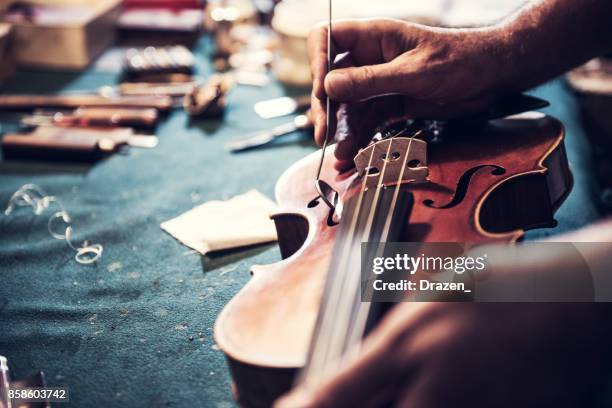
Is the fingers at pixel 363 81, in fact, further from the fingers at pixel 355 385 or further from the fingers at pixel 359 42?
the fingers at pixel 355 385

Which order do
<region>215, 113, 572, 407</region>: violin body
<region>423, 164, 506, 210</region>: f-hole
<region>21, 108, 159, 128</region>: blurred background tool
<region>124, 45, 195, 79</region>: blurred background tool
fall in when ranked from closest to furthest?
<region>215, 113, 572, 407</region>: violin body → <region>423, 164, 506, 210</region>: f-hole → <region>21, 108, 159, 128</region>: blurred background tool → <region>124, 45, 195, 79</region>: blurred background tool

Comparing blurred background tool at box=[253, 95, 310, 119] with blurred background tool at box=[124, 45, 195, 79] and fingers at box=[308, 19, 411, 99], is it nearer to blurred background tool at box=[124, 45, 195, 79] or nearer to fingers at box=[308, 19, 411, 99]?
blurred background tool at box=[124, 45, 195, 79]

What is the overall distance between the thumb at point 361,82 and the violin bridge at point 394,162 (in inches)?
3.3

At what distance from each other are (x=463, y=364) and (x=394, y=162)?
1.36ft

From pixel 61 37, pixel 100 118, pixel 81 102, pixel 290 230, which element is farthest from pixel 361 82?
pixel 61 37

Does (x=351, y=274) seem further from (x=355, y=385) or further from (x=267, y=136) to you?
(x=267, y=136)

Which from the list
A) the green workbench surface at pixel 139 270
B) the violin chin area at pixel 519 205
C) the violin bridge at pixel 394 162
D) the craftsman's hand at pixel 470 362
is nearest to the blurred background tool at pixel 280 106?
the green workbench surface at pixel 139 270

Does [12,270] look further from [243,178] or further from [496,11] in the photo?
[496,11]

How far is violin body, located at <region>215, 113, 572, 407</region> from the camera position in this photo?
54cm

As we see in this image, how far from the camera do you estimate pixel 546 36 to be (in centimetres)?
96

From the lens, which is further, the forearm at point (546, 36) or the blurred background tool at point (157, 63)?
the blurred background tool at point (157, 63)

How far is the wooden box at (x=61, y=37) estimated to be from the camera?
67.7 inches

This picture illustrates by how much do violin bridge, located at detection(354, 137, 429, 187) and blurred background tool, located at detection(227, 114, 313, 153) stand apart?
55 cm

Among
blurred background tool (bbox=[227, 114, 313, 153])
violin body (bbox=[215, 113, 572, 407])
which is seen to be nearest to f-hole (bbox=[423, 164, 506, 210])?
violin body (bbox=[215, 113, 572, 407])
